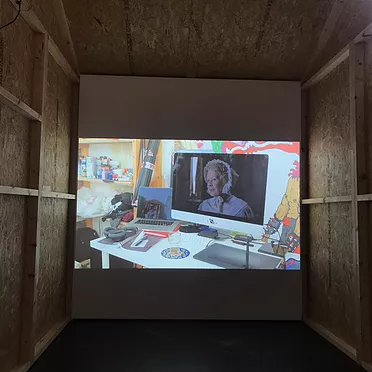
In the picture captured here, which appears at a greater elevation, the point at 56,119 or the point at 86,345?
the point at 56,119

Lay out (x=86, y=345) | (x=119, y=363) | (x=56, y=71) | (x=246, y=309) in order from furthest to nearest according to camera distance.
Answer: (x=246, y=309)
(x=56, y=71)
(x=86, y=345)
(x=119, y=363)

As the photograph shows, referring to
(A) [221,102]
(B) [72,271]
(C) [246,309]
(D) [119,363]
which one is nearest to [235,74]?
(A) [221,102]

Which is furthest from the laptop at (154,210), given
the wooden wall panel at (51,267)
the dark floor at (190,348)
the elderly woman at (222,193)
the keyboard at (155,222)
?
the dark floor at (190,348)

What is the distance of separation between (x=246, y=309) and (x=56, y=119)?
2.98 meters

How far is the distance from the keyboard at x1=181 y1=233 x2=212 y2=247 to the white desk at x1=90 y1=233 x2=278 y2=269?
0.02 metres

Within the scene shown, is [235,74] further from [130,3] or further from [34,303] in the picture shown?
[34,303]

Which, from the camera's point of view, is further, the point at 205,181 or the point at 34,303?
the point at 205,181

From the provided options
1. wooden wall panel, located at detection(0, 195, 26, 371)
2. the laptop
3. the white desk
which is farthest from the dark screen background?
wooden wall panel, located at detection(0, 195, 26, 371)

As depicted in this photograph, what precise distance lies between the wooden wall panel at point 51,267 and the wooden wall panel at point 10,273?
38 centimetres

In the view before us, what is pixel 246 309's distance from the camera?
388cm

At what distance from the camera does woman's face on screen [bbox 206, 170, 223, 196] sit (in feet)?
13.2

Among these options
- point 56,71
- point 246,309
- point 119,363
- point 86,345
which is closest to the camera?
point 119,363

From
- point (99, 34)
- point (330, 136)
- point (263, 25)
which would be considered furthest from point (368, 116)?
point (99, 34)

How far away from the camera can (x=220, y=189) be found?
4016mm
